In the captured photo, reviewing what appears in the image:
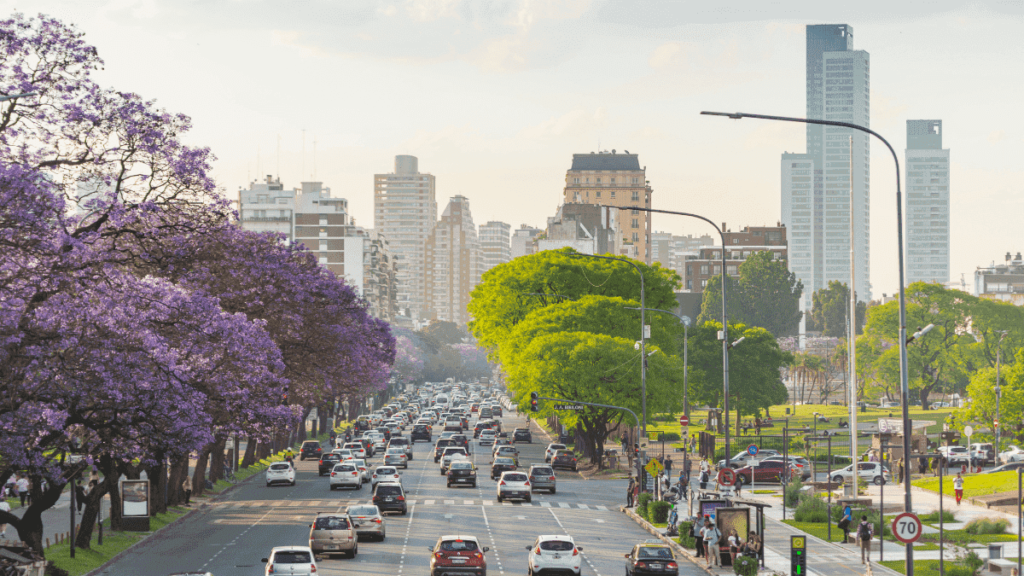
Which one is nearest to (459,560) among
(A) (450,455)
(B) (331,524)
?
(B) (331,524)

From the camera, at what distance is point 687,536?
42219mm

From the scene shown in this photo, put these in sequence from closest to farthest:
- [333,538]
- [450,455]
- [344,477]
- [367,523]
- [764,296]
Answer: [333,538]
[367,523]
[344,477]
[450,455]
[764,296]

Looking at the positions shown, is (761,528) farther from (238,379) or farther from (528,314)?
(528,314)

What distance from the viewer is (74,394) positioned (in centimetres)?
3097

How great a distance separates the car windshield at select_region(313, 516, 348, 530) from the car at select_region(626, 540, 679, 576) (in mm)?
9153

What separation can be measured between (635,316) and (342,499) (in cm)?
3191

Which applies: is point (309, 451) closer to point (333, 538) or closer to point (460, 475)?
point (460, 475)

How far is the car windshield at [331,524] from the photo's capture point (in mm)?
37312

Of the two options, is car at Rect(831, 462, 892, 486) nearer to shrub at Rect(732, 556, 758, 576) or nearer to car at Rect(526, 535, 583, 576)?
shrub at Rect(732, 556, 758, 576)

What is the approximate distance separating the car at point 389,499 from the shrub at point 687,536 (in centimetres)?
1277

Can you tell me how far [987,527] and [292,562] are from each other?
26849mm

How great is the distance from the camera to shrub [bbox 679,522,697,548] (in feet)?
137

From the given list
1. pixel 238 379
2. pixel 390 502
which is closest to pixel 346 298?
pixel 390 502

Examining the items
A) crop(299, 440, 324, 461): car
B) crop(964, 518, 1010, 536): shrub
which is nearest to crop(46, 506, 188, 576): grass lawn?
crop(964, 518, 1010, 536): shrub
